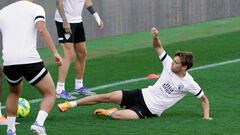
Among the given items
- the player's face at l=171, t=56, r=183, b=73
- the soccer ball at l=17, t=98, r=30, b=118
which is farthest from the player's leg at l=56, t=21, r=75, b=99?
the player's face at l=171, t=56, r=183, b=73

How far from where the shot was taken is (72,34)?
12086 millimetres

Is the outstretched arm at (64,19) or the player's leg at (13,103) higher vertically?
the outstretched arm at (64,19)

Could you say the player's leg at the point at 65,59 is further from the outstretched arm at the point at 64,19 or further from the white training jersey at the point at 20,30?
the white training jersey at the point at 20,30

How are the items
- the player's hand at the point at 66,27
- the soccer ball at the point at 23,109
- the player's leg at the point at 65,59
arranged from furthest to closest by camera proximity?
the player's leg at the point at 65,59
the player's hand at the point at 66,27
the soccer ball at the point at 23,109

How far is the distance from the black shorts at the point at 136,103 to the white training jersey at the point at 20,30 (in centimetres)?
188

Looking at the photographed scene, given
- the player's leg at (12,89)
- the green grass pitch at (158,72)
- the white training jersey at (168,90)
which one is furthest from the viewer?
the white training jersey at (168,90)

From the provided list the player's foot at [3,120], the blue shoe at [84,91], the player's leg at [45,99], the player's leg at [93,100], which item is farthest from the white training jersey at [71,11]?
the player's leg at [45,99]

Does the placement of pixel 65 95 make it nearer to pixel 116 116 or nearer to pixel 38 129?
pixel 116 116

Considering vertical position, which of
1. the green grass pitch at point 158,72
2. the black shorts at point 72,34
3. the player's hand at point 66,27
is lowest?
the green grass pitch at point 158,72

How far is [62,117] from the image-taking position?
1036 cm

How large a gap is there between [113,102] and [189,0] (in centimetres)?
1293

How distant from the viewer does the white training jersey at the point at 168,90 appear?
10.1m

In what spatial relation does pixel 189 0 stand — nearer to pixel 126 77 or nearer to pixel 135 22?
pixel 135 22

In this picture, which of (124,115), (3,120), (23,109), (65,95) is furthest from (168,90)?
(65,95)
